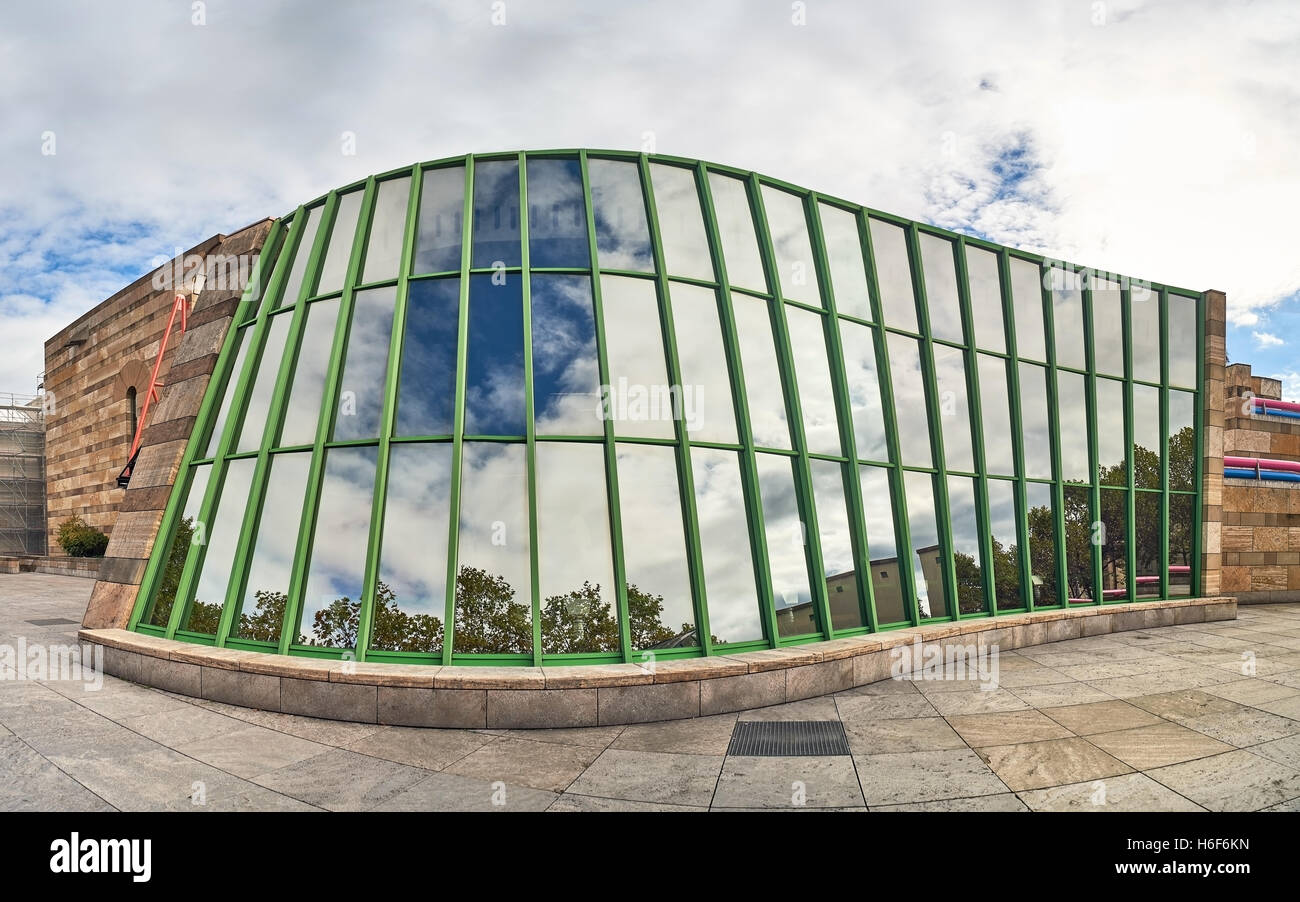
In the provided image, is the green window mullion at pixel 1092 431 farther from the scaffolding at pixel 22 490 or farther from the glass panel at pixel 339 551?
the scaffolding at pixel 22 490

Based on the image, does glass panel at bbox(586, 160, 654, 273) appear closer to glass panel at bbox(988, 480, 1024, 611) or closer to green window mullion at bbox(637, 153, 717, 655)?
green window mullion at bbox(637, 153, 717, 655)

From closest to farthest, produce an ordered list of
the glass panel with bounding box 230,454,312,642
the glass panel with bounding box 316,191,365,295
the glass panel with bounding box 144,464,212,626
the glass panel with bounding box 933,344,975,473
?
the glass panel with bounding box 230,454,312,642 → the glass panel with bounding box 144,464,212,626 → the glass panel with bounding box 316,191,365,295 → the glass panel with bounding box 933,344,975,473

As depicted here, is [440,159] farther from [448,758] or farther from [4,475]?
[4,475]

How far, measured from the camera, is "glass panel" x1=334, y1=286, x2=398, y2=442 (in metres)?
9.27

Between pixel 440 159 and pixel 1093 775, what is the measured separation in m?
10.8

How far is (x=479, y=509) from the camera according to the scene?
8711mm

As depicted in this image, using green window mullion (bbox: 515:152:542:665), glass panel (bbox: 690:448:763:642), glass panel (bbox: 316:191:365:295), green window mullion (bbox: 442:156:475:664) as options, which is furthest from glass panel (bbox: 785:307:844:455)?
glass panel (bbox: 316:191:365:295)

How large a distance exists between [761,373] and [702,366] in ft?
3.39

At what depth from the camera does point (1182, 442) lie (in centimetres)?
1530

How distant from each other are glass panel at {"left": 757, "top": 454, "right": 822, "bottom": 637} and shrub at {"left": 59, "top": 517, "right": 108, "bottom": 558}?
78.5 feet

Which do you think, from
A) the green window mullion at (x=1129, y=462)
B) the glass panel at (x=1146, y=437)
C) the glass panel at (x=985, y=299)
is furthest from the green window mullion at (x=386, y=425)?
the glass panel at (x=1146, y=437)

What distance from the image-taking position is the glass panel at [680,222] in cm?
1013
